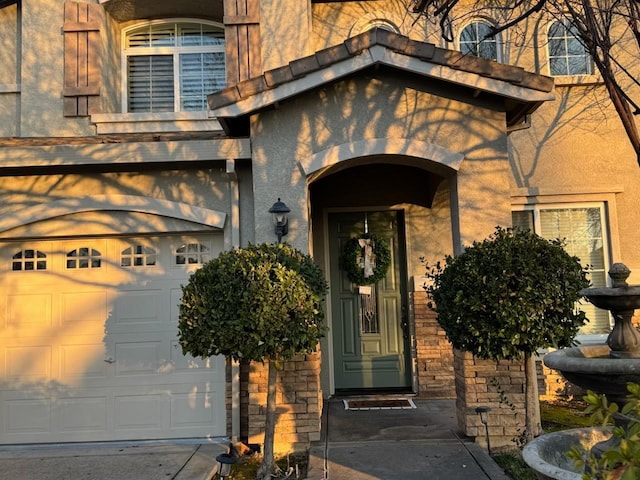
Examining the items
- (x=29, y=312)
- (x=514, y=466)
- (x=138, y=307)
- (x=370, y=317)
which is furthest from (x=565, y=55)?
(x=29, y=312)

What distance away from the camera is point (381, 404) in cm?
717

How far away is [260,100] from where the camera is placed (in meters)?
5.80

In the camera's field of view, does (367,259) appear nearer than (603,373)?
No

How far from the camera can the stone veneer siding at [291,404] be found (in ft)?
18.5

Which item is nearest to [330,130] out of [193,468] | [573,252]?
[193,468]

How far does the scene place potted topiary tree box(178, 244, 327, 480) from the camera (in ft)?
15.4

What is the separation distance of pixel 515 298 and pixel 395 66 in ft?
9.21

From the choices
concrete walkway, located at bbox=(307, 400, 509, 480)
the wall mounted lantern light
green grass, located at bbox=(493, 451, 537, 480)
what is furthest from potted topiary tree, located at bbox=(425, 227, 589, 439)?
the wall mounted lantern light

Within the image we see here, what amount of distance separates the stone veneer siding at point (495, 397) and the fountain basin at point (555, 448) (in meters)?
1.90

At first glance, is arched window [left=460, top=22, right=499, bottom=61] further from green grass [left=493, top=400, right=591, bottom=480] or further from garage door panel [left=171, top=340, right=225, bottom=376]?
garage door panel [left=171, top=340, right=225, bottom=376]

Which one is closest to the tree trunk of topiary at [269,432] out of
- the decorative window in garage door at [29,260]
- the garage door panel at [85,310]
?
the garage door panel at [85,310]

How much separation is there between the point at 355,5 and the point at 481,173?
3980mm

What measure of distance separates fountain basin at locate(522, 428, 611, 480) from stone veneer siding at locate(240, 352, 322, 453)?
8.83ft

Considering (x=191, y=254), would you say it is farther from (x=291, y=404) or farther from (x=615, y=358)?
(x=615, y=358)
